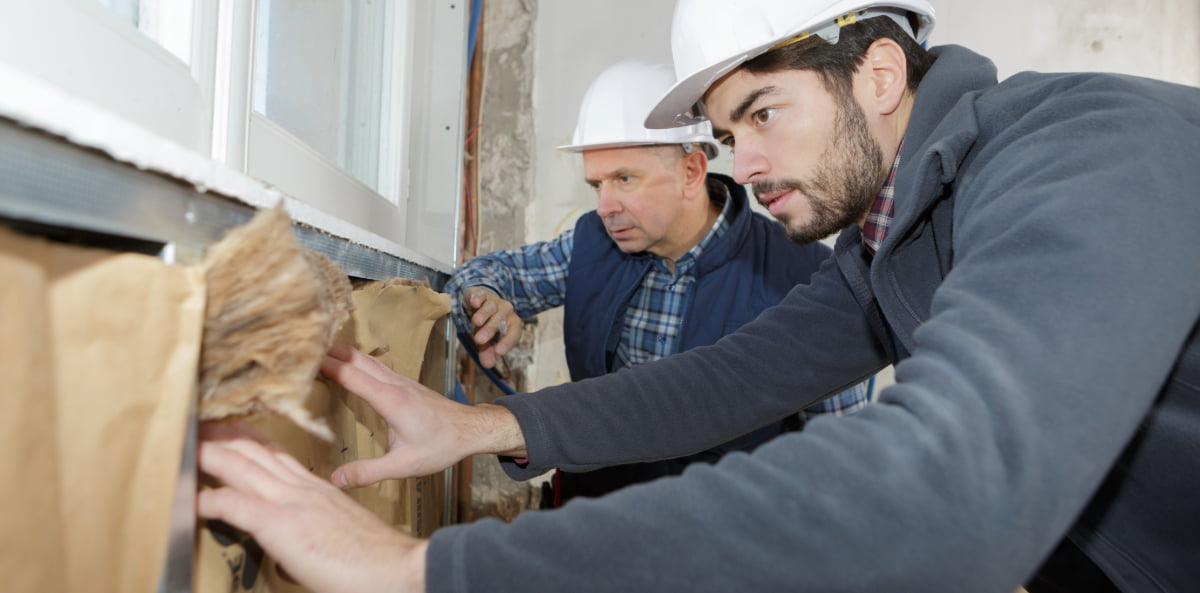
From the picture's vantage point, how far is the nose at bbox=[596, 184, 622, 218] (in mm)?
1604

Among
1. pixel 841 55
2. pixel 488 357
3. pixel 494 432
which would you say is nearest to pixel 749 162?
pixel 841 55

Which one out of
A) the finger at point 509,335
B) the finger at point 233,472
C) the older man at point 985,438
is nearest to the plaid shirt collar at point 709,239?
the finger at point 509,335

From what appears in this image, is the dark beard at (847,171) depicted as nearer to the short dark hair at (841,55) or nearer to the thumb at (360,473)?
the short dark hair at (841,55)

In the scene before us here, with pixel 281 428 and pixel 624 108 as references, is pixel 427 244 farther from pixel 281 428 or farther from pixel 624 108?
pixel 281 428

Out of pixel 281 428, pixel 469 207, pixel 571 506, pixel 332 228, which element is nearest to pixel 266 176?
pixel 332 228

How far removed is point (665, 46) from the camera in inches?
90.6

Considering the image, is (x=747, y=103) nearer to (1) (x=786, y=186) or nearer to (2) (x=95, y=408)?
(1) (x=786, y=186)

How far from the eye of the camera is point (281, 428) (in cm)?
57

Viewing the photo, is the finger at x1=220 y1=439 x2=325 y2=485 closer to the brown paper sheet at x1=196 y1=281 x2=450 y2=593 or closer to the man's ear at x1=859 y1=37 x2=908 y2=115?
the brown paper sheet at x1=196 y1=281 x2=450 y2=593

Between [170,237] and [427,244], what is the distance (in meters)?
1.21

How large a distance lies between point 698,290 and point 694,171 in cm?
28

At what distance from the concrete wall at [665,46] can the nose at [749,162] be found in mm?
1291

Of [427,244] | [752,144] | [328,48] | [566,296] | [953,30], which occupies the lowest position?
[566,296]

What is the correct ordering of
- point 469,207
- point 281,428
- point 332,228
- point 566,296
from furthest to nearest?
point 469,207
point 566,296
point 332,228
point 281,428
